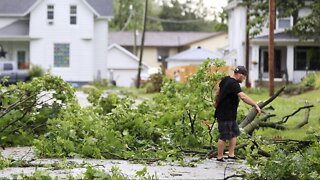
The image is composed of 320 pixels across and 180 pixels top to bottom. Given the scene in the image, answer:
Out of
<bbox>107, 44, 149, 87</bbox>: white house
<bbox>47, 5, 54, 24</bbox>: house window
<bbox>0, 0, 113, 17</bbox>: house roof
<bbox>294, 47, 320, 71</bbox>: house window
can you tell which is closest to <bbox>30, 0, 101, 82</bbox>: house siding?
<bbox>47, 5, 54, 24</bbox>: house window

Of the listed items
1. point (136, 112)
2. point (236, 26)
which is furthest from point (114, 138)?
point (236, 26)

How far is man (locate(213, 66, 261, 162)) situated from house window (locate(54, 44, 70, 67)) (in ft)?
140

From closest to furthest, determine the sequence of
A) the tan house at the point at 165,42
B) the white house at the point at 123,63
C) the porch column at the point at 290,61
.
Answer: the porch column at the point at 290,61
the white house at the point at 123,63
the tan house at the point at 165,42

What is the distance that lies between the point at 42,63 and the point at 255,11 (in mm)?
19684

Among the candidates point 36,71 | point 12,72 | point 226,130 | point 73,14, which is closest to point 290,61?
point 36,71

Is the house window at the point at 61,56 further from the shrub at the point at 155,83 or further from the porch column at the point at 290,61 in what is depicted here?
the porch column at the point at 290,61

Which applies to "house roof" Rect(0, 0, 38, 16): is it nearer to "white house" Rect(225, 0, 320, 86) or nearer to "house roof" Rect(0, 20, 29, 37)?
"house roof" Rect(0, 20, 29, 37)

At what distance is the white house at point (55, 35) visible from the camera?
177ft

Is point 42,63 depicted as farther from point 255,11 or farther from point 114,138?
point 114,138

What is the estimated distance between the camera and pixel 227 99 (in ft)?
40.6

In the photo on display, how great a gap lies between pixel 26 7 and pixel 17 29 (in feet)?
6.22

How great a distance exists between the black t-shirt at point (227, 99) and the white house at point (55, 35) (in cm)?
4190

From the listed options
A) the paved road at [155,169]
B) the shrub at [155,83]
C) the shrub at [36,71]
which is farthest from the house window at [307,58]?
the paved road at [155,169]

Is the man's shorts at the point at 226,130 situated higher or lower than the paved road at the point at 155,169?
higher
